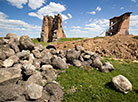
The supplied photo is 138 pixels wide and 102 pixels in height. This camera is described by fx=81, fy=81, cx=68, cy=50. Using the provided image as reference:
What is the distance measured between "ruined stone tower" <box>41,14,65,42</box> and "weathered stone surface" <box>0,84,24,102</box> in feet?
99.8

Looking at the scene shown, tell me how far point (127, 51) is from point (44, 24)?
32.9 metres

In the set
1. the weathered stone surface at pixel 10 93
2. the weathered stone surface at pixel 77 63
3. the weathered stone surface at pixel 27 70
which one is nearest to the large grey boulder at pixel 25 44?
the weathered stone surface at pixel 27 70

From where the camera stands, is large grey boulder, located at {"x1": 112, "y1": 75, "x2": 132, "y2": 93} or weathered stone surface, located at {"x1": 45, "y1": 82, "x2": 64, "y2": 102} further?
large grey boulder, located at {"x1": 112, "y1": 75, "x2": 132, "y2": 93}

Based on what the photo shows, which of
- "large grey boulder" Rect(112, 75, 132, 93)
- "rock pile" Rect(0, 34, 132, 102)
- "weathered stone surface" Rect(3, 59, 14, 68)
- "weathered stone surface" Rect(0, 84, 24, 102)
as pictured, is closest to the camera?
"weathered stone surface" Rect(0, 84, 24, 102)

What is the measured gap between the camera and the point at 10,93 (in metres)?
2.68

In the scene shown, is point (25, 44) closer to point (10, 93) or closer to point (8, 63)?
point (8, 63)

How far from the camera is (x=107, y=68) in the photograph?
Answer: 604 centimetres

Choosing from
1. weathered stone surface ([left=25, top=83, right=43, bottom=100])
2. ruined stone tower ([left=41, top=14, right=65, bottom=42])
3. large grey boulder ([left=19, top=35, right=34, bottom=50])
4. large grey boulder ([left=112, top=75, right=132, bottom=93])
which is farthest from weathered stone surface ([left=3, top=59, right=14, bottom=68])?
ruined stone tower ([left=41, top=14, right=65, bottom=42])

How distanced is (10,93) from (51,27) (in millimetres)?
36730

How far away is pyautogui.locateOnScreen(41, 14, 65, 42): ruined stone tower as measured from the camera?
33812 millimetres

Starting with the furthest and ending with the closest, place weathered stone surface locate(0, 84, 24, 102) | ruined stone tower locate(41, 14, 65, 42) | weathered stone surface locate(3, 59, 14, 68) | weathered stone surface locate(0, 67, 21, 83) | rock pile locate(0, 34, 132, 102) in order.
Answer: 1. ruined stone tower locate(41, 14, 65, 42)
2. weathered stone surface locate(3, 59, 14, 68)
3. weathered stone surface locate(0, 67, 21, 83)
4. rock pile locate(0, 34, 132, 102)
5. weathered stone surface locate(0, 84, 24, 102)

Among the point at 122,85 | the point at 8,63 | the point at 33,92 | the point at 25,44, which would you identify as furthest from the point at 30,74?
the point at 122,85

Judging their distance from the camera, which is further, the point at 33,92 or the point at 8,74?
the point at 8,74

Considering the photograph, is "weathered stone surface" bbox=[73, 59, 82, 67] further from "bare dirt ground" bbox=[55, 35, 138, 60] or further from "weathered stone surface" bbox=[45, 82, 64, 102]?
"bare dirt ground" bbox=[55, 35, 138, 60]
